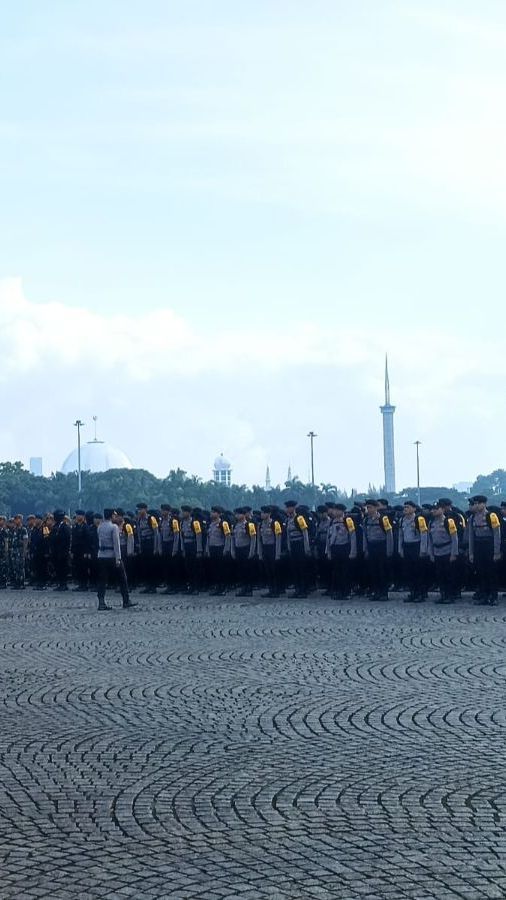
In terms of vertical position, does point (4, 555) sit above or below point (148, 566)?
above

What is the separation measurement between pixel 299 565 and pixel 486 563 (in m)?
3.89

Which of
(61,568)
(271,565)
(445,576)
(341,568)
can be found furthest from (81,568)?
(445,576)

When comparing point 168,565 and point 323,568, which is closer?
point 323,568

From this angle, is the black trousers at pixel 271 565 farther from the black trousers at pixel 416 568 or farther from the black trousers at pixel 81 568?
the black trousers at pixel 81 568

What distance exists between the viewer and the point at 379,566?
22.3 metres

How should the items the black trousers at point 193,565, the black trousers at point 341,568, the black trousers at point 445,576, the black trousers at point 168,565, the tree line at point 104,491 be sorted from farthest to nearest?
the tree line at point 104,491
the black trousers at point 168,565
the black trousers at point 193,565
the black trousers at point 341,568
the black trousers at point 445,576

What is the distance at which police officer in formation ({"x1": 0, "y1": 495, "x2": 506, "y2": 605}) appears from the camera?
70.5 feet

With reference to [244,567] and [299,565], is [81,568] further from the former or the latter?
[299,565]

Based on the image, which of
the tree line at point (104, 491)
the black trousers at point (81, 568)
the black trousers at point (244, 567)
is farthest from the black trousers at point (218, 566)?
the tree line at point (104, 491)

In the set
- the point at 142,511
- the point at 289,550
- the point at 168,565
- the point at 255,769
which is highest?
the point at 142,511

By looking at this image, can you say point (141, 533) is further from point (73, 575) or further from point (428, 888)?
point (428, 888)

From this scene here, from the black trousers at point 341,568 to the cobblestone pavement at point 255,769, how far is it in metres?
7.43

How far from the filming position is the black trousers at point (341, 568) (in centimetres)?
2284

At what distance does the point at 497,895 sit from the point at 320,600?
57.4 feet
